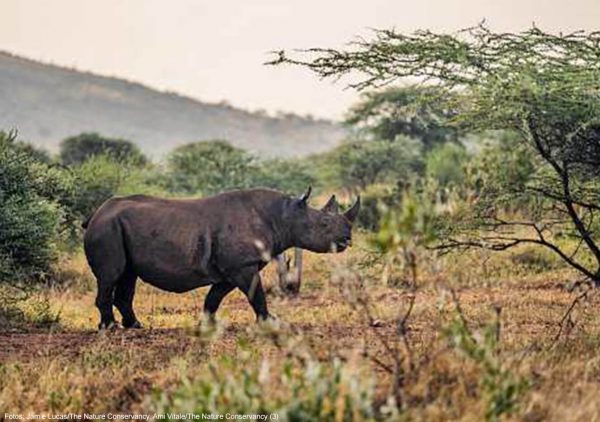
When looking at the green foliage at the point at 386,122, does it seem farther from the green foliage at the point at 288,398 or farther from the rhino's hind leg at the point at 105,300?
the green foliage at the point at 288,398

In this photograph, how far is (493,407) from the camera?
197 inches

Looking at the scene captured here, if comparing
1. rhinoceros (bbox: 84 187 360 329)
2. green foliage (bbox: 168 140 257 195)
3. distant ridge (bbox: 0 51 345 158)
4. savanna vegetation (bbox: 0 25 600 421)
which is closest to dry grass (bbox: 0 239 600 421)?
savanna vegetation (bbox: 0 25 600 421)

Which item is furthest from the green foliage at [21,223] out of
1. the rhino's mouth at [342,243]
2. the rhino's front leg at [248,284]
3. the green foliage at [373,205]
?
the green foliage at [373,205]

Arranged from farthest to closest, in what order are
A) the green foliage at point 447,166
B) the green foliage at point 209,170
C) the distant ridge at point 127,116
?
the distant ridge at point 127,116 < the green foliage at point 209,170 < the green foliage at point 447,166

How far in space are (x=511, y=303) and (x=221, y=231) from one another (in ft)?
15.5

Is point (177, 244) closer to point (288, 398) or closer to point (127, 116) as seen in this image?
point (288, 398)

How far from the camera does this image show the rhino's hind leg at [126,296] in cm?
1065

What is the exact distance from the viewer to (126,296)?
10.7 m

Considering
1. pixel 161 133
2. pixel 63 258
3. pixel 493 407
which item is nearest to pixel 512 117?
pixel 493 407

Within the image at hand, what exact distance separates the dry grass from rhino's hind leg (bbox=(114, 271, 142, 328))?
2.13ft

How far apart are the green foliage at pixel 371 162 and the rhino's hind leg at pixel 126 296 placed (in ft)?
75.1

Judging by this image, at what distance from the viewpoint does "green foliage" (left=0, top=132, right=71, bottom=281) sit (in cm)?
1148

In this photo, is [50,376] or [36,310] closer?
[50,376]

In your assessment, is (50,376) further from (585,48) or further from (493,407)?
(585,48)
